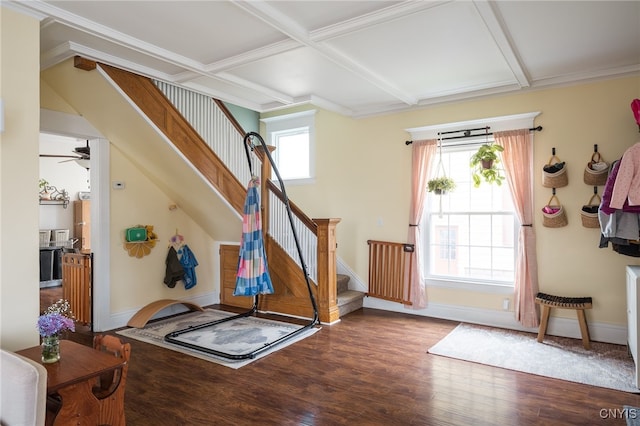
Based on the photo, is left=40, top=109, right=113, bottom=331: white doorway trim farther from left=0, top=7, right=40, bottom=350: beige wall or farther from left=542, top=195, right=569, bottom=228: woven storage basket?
left=542, top=195, right=569, bottom=228: woven storage basket

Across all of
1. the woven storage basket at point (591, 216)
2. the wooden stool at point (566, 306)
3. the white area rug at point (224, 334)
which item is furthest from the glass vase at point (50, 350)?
the woven storage basket at point (591, 216)

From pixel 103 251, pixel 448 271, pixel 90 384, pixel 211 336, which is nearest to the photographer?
pixel 90 384

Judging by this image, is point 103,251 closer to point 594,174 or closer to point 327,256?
point 327,256

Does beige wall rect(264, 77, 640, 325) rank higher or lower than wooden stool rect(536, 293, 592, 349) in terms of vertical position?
higher

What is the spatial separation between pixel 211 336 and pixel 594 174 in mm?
4269

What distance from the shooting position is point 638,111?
11.6ft

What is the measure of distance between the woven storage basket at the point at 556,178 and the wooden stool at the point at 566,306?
118cm

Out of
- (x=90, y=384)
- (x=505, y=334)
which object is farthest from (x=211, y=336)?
(x=505, y=334)

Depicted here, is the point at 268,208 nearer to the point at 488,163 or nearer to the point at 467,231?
the point at 467,231

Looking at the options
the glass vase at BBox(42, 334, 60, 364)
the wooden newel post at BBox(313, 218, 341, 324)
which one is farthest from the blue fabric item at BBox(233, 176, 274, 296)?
the glass vase at BBox(42, 334, 60, 364)

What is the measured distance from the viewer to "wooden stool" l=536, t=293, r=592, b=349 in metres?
3.97

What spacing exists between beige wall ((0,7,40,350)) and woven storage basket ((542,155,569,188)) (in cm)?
462

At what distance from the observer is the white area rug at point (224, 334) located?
3.88m

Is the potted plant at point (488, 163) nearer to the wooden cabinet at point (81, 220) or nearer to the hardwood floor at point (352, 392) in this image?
the hardwood floor at point (352, 392)
